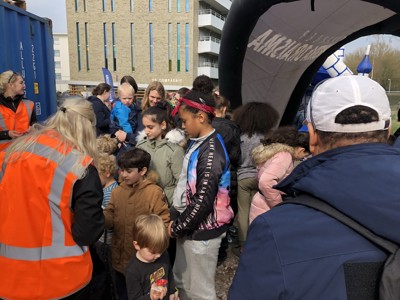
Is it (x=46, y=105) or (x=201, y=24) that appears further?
(x=201, y=24)

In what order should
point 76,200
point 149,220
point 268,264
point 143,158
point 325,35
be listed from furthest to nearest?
point 325,35 → point 143,158 → point 149,220 → point 76,200 → point 268,264

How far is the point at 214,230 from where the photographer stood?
2.25 m

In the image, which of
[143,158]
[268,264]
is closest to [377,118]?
[268,264]

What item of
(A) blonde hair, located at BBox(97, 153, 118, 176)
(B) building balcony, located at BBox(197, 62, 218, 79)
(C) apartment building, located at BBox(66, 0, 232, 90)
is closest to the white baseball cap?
(A) blonde hair, located at BBox(97, 153, 118, 176)

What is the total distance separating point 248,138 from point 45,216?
2.26m

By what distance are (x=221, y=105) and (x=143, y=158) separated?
133 centimetres

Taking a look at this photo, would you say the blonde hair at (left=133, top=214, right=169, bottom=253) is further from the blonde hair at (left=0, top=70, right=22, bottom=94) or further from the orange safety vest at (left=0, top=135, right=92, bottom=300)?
the blonde hair at (left=0, top=70, right=22, bottom=94)

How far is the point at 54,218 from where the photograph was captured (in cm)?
163

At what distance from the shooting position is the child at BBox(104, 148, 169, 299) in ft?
8.23

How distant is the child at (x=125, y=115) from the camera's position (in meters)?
3.97

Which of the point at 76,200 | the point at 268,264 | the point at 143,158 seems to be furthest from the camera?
the point at 143,158

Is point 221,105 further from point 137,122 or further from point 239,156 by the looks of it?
point 137,122

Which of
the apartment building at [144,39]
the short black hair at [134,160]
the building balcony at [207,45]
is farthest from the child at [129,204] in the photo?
the building balcony at [207,45]

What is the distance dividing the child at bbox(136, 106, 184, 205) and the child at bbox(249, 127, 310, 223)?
72 cm
